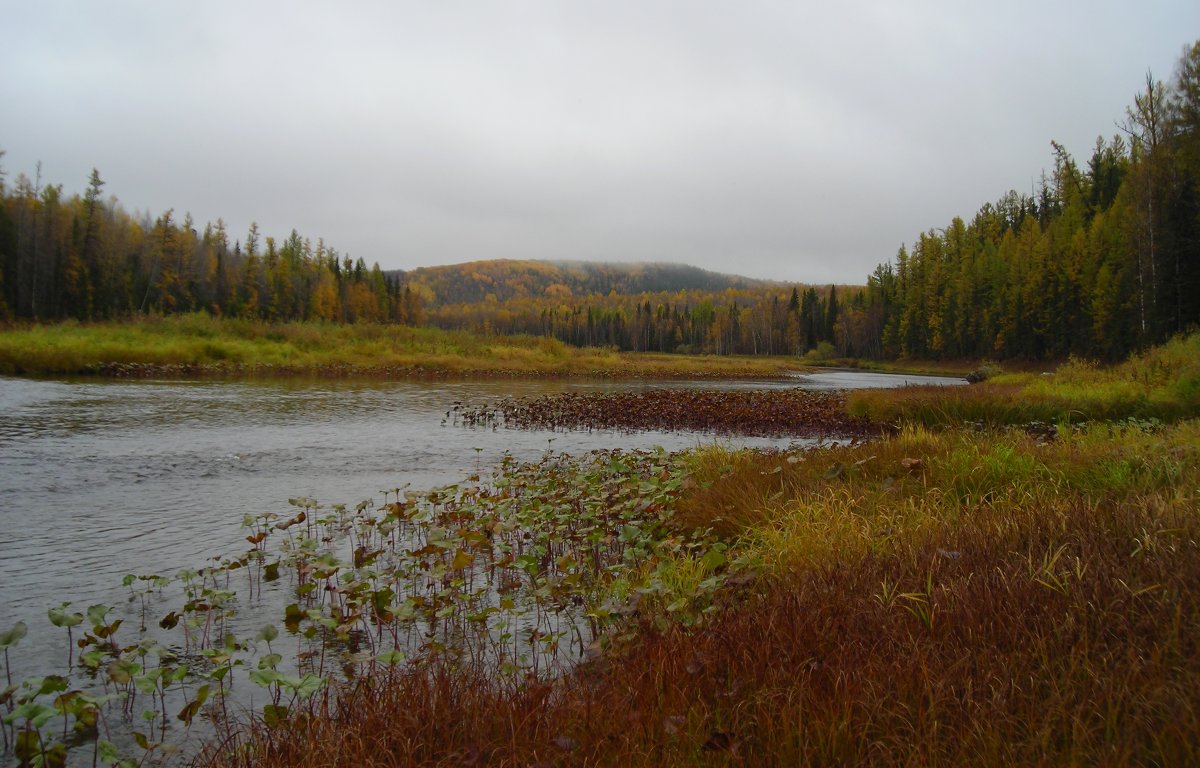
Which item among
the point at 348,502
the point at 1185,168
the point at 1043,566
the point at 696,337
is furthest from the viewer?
the point at 696,337

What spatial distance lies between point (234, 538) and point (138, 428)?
11.6 meters

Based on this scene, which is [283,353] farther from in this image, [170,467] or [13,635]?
[13,635]

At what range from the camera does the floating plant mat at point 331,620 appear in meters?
3.65

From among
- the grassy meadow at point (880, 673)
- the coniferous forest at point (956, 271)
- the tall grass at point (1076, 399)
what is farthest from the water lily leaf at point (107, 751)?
the coniferous forest at point (956, 271)

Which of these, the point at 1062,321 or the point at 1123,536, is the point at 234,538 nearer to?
the point at 1123,536

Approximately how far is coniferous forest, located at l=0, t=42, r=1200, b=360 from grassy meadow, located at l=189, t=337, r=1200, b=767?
4067 cm

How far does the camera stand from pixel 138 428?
1664 centimetres

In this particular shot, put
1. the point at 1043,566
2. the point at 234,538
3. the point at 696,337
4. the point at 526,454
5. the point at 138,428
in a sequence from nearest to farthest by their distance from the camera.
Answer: the point at 1043,566 → the point at 234,538 → the point at 526,454 → the point at 138,428 → the point at 696,337

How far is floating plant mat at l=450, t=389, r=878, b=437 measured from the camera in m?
19.8

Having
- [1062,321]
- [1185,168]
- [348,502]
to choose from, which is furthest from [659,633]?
[1062,321]

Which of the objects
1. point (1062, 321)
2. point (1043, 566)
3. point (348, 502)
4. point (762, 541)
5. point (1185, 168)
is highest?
point (1185, 168)

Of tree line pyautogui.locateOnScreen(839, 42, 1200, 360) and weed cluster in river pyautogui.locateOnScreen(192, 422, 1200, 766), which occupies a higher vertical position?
tree line pyautogui.locateOnScreen(839, 42, 1200, 360)

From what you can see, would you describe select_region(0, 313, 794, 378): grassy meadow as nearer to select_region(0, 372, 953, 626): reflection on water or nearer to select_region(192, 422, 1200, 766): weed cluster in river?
select_region(0, 372, 953, 626): reflection on water

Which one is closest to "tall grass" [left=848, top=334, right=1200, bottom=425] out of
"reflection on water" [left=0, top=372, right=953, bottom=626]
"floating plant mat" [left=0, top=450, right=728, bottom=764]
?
"reflection on water" [left=0, top=372, right=953, bottom=626]
